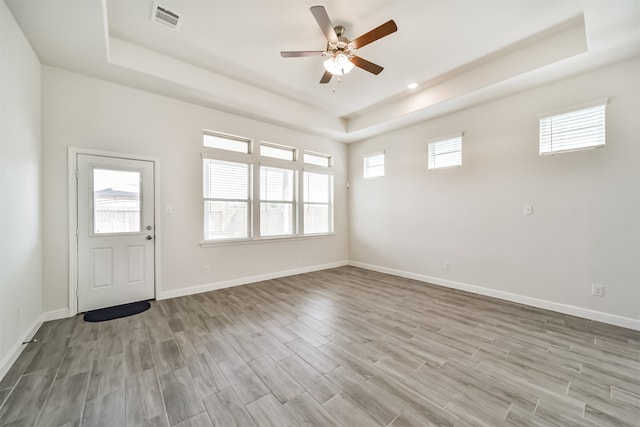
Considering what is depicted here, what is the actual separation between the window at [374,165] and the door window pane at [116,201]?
173 inches

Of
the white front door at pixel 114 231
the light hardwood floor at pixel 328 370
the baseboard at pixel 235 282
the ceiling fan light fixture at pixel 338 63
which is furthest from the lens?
the baseboard at pixel 235 282

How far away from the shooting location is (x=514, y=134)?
3686 mm

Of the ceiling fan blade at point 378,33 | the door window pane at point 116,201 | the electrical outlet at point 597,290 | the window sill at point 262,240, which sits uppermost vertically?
the ceiling fan blade at point 378,33

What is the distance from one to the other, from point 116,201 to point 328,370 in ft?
11.6

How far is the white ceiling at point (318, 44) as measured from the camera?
8.00 feet

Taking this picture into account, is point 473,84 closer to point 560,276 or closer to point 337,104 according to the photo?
point 337,104

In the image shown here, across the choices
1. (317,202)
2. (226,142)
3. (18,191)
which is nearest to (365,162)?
(317,202)

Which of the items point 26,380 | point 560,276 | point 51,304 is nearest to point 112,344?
point 26,380

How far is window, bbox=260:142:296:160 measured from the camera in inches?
194

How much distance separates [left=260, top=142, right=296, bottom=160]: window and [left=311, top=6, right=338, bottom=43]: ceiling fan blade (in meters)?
2.66

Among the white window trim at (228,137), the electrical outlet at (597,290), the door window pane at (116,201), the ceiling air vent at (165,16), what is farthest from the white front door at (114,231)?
the electrical outlet at (597,290)

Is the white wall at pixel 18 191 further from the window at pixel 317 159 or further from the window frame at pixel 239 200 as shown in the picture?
the window at pixel 317 159

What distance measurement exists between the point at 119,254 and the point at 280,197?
274cm

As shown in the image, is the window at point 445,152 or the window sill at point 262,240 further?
the window at point 445,152
